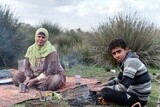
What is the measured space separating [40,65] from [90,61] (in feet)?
19.4

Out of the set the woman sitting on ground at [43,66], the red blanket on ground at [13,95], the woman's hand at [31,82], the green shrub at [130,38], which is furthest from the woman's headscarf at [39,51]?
the green shrub at [130,38]

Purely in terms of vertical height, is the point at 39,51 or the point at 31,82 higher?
the point at 39,51

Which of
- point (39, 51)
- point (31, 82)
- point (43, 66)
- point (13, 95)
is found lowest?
point (13, 95)

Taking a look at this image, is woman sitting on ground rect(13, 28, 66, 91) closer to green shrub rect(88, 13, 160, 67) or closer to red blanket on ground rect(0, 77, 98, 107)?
red blanket on ground rect(0, 77, 98, 107)

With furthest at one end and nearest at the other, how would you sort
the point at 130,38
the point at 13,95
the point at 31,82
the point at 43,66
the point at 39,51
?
the point at 130,38, the point at 39,51, the point at 43,66, the point at 31,82, the point at 13,95

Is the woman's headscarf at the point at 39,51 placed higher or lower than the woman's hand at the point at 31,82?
higher

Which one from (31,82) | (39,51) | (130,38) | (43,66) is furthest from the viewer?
(130,38)

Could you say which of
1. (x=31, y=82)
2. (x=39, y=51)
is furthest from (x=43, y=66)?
Result: (x=31, y=82)

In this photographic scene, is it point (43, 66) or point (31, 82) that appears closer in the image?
point (31, 82)

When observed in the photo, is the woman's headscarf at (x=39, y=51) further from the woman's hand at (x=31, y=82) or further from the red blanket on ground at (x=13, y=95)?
the red blanket on ground at (x=13, y=95)

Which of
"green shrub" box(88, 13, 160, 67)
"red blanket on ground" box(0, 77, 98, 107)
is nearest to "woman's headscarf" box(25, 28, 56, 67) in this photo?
"red blanket on ground" box(0, 77, 98, 107)

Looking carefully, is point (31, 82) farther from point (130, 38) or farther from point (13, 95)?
point (130, 38)

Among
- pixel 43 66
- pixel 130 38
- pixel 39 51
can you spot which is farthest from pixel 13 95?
pixel 130 38

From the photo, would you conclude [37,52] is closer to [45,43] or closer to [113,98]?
[45,43]
